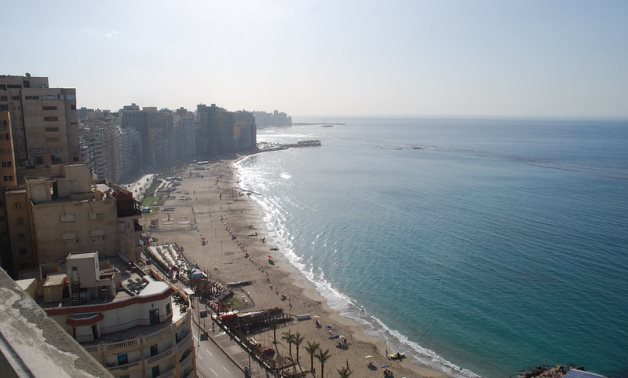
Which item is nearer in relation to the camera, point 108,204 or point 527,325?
point 108,204

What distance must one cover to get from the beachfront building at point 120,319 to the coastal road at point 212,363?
1440 cm

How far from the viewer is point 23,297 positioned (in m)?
7.48

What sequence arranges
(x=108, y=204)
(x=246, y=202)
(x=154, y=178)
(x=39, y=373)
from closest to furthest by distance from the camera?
(x=39, y=373), (x=108, y=204), (x=246, y=202), (x=154, y=178)

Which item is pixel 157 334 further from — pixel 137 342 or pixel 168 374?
pixel 168 374

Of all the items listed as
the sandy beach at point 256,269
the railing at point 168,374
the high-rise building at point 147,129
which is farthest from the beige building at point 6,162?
the high-rise building at point 147,129

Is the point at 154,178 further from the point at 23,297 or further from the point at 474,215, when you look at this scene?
the point at 23,297

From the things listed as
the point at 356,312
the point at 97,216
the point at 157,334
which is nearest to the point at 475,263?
Result: the point at 356,312

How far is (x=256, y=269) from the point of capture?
74.6m

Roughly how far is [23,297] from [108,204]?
26.9 meters

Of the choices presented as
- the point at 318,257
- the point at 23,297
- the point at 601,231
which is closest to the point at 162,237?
the point at 318,257

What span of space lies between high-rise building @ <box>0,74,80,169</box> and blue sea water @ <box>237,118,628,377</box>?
1464 inches

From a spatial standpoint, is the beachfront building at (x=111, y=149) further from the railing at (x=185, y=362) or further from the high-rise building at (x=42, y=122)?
the railing at (x=185, y=362)

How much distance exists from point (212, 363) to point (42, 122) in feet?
111

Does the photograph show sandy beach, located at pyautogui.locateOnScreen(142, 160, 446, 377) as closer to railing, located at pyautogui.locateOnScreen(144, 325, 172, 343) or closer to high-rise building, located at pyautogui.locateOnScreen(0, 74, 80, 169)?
railing, located at pyautogui.locateOnScreen(144, 325, 172, 343)
